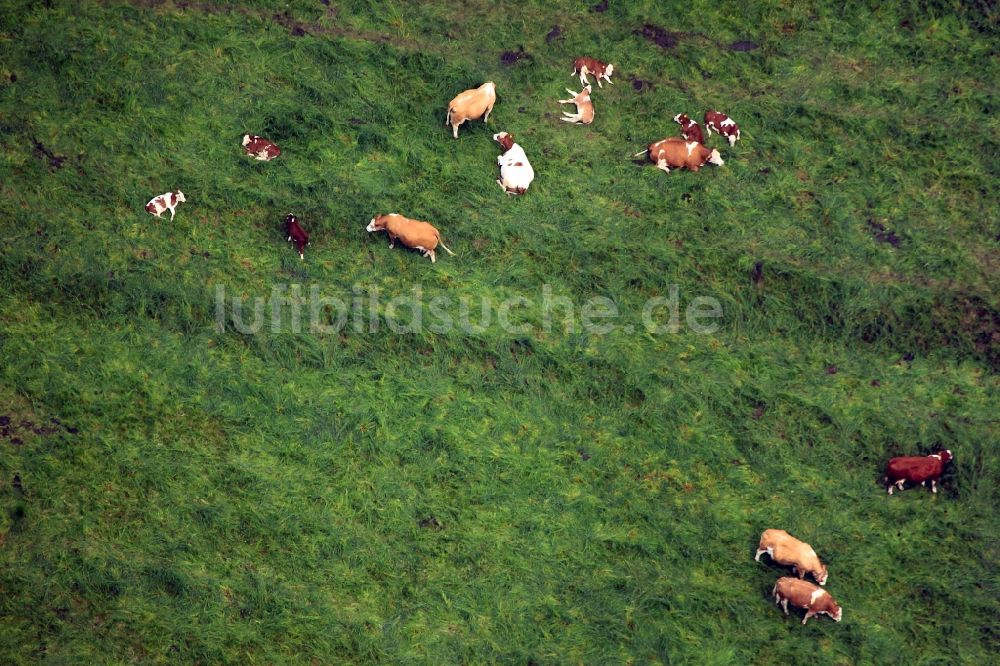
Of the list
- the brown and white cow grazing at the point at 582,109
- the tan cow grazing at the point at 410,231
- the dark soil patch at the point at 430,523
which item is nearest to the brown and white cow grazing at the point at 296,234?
Result: the tan cow grazing at the point at 410,231

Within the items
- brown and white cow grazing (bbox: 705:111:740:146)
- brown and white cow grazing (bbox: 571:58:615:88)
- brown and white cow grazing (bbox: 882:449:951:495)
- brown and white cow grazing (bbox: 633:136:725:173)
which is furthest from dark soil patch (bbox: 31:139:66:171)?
brown and white cow grazing (bbox: 882:449:951:495)

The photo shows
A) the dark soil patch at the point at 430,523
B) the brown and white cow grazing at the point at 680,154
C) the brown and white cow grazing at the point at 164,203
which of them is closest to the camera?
the dark soil patch at the point at 430,523

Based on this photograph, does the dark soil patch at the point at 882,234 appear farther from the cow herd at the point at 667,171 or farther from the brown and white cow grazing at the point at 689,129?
the brown and white cow grazing at the point at 689,129

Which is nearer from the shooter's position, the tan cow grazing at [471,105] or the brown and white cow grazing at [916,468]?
the brown and white cow grazing at [916,468]

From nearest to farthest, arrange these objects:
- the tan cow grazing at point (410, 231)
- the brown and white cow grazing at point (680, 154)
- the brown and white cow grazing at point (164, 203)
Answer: the tan cow grazing at point (410, 231)
the brown and white cow grazing at point (164, 203)
the brown and white cow grazing at point (680, 154)

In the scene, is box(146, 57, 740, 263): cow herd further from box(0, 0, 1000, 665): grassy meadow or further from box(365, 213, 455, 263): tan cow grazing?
box(0, 0, 1000, 665): grassy meadow

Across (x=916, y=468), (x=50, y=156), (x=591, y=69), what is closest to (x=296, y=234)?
(x=50, y=156)
